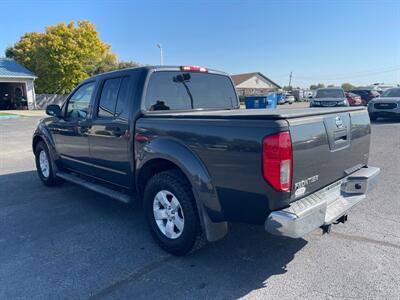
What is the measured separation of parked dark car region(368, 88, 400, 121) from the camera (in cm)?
1448

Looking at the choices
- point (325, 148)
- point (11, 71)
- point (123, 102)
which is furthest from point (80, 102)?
point (11, 71)

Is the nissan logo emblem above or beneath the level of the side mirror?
beneath

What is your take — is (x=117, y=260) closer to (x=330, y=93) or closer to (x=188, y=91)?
(x=188, y=91)

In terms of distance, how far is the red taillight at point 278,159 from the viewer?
2.38 m

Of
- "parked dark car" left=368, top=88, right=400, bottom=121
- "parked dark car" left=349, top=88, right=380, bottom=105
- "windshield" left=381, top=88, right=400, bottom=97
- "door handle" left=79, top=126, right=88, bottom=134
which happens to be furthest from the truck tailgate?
"parked dark car" left=349, top=88, right=380, bottom=105

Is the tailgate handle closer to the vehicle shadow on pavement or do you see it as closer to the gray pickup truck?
the gray pickup truck

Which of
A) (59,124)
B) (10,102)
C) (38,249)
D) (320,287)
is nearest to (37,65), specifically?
(10,102)

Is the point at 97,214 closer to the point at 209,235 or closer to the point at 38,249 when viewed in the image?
the point at 38,249

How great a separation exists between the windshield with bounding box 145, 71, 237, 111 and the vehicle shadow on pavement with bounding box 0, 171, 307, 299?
1.65 m

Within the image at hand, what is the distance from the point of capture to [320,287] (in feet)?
8.76

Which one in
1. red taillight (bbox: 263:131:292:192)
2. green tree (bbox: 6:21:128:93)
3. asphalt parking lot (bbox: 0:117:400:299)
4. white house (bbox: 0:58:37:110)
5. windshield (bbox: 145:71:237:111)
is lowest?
asphalt parking lot (bbox: 0:117:400:299)

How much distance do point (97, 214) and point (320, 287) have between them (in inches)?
122

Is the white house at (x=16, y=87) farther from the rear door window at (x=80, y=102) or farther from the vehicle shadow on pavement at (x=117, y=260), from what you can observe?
the vehicle shadow on pavement at (x=117, y=260)

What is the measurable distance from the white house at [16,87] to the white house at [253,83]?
39237mm
